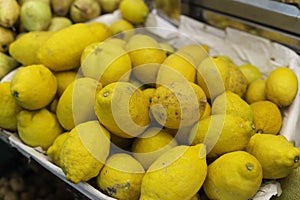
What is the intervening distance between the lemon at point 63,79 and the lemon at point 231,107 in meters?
0.36

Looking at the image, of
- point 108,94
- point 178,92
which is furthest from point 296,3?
point 108,94

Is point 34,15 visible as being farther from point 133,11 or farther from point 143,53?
point 143,53

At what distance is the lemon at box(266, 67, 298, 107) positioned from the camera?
2.92 ft

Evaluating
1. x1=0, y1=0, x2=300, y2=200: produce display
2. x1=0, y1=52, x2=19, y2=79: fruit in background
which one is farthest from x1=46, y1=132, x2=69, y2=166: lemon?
x1=0, y1=52, x2=19, y2=79: fruit in background

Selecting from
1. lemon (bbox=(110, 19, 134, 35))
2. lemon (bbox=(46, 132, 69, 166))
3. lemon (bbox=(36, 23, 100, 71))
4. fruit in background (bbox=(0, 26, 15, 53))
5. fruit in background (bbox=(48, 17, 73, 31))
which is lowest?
lemon (bbox=(46, 132, 69, 166))

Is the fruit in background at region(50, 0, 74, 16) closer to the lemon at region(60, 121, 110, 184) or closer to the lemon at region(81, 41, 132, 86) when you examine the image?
the lemon at region(81, 41, 132, 86)

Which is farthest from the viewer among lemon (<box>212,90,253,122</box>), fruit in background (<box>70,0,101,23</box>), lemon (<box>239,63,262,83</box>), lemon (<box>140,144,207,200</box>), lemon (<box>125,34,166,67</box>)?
fruit in background (<box>70,0,101,23</box>)

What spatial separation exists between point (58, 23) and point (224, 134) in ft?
2.44

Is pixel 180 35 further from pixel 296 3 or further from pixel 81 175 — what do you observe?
pixel 81 175

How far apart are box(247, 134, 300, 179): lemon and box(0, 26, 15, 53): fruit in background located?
2.65 ft

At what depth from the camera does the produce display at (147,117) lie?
0.67 meters

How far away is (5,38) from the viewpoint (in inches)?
44.4

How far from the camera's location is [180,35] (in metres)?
1.21

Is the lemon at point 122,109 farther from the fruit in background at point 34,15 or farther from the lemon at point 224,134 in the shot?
the fruit in background at point 34,15
